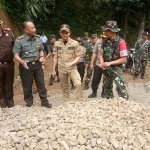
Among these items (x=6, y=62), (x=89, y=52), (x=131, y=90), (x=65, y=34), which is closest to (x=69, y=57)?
(x=65, y=34)

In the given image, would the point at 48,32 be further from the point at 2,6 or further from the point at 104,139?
the point at 104,139

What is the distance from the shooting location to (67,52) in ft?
17.3

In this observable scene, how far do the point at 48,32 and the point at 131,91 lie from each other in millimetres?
11938

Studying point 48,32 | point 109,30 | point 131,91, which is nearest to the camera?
point 109,30

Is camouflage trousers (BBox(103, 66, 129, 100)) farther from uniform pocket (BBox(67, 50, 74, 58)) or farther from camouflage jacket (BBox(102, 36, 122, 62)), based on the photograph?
uniform pocket (BBox(67, 50, 74, 58))

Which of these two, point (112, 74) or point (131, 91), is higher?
point (112, 74)

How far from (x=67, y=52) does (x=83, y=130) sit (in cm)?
229

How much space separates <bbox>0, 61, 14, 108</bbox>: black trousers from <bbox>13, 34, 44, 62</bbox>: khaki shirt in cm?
41

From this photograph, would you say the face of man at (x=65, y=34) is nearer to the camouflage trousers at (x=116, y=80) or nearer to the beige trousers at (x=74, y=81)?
the beige trousers at (x=74, y=81)

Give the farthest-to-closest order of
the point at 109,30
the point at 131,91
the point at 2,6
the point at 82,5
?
the point at 82,5 < the point at 2,6 < the point at 131,91 < the point at 109,30

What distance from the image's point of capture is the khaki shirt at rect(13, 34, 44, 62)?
5.11 meters

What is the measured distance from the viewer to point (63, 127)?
11.3 ft

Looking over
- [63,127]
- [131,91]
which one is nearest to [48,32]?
[131,91]

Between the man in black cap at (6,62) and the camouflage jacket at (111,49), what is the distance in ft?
6.51
